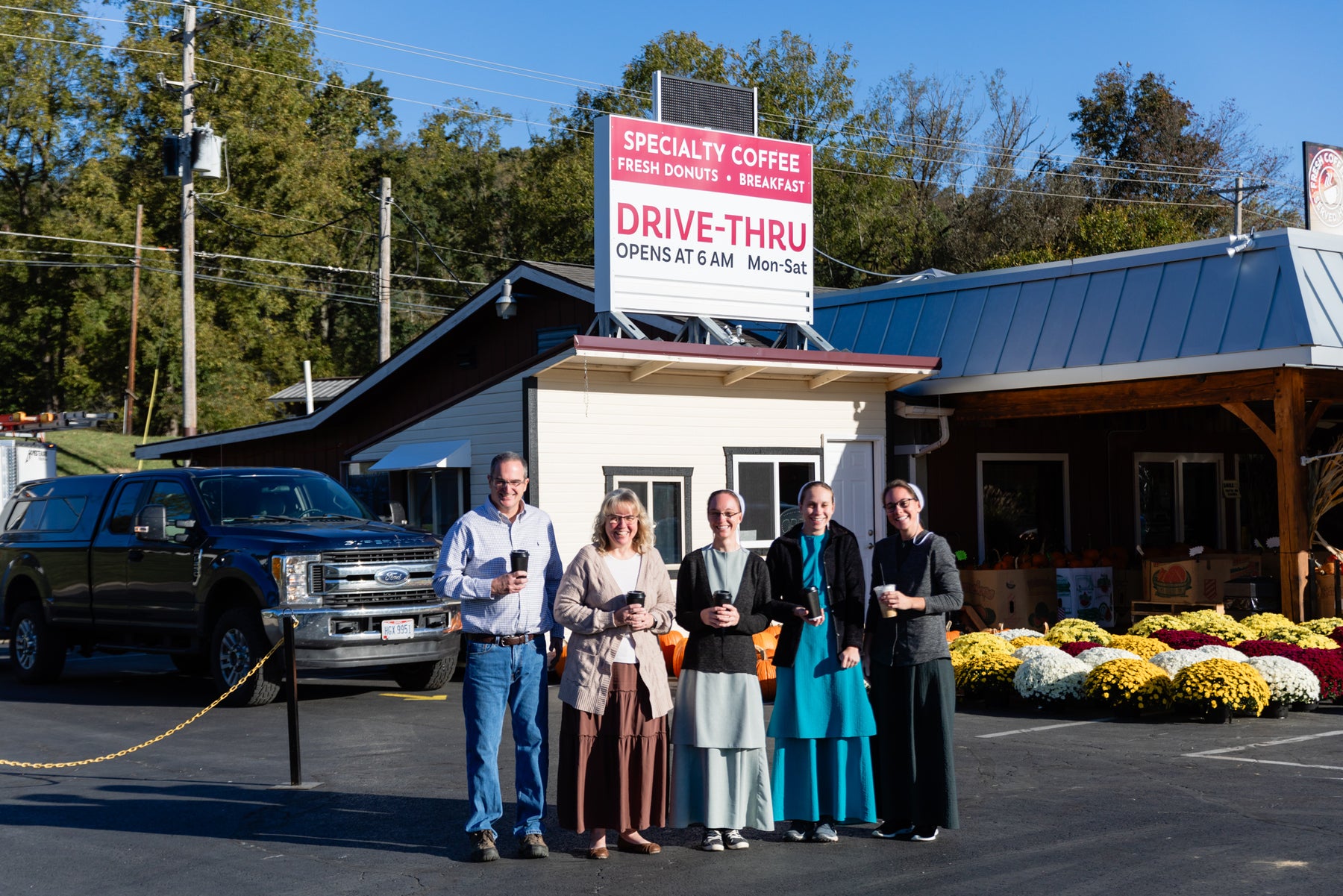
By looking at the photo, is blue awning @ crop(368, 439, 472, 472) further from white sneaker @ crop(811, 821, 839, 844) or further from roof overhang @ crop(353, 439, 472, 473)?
white sneaker @ crop(811, 821, 839, 844)

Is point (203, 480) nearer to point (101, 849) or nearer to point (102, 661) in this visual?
point (102, 661)

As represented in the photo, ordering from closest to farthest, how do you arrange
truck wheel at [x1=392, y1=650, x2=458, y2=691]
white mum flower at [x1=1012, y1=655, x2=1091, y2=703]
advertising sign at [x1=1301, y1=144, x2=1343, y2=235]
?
white mum flower at [x1=1012, y1=655, x2=1091, y2=703] < truck wheel at [x1=392, y1=650, x2=458, y2=691] < advertising sign at [x1=1301, y1=144, x2=1343, y2=235]

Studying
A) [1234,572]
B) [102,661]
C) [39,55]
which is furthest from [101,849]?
[39,55]

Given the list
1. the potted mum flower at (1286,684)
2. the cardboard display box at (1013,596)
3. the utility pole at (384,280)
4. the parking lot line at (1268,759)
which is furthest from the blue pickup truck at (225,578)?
the utility pole at (384,280)

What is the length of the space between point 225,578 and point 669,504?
16.8 feet

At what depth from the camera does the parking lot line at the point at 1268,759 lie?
360 inches

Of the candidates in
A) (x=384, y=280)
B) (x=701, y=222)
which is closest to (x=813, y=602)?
(x=701, y=222)

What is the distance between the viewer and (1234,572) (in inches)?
682

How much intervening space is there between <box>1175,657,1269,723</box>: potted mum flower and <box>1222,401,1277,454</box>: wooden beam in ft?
14.1

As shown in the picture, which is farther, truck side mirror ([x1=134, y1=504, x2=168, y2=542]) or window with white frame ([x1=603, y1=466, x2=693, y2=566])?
window with white frame ([x1=603, y1=466, x2=693, y2=566])

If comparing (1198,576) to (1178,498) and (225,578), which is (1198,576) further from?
(225,578)

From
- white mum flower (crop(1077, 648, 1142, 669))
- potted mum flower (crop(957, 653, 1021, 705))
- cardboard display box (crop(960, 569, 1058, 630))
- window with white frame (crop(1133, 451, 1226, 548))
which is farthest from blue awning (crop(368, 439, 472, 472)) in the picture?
window with white frame (crop(1133, 451, 1226, 548))

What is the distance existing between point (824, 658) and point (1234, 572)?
1165 centimetres

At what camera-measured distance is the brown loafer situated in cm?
712
